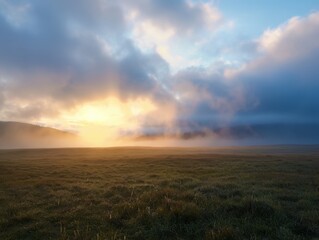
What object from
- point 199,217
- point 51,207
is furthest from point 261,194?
point 51,207

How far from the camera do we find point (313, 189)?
818 inches

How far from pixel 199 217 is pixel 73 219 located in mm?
5826

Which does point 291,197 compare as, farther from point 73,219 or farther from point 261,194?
point 73,219

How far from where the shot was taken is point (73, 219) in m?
13.9

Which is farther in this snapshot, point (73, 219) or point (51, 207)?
point (51, 207)

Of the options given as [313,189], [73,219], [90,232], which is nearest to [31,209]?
[73,219]

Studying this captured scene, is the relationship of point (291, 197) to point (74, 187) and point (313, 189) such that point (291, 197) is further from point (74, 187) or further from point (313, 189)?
point (74, 187)

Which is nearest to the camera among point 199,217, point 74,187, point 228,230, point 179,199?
point 228,230

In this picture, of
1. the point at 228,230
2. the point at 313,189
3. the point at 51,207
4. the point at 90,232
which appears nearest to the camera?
the point at 228,230

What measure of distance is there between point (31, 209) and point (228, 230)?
11.2 m

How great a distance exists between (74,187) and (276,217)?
16038mm

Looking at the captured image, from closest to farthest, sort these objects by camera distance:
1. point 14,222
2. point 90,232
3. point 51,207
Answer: point 90,232 → point 14,222 → point 51,207

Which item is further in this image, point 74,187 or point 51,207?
point 74,187

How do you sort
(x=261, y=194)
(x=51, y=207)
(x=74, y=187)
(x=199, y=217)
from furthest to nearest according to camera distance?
(x=74, y=187)
(x=261, y=194)
(x=51, y=207)
(x=199, y=217)
